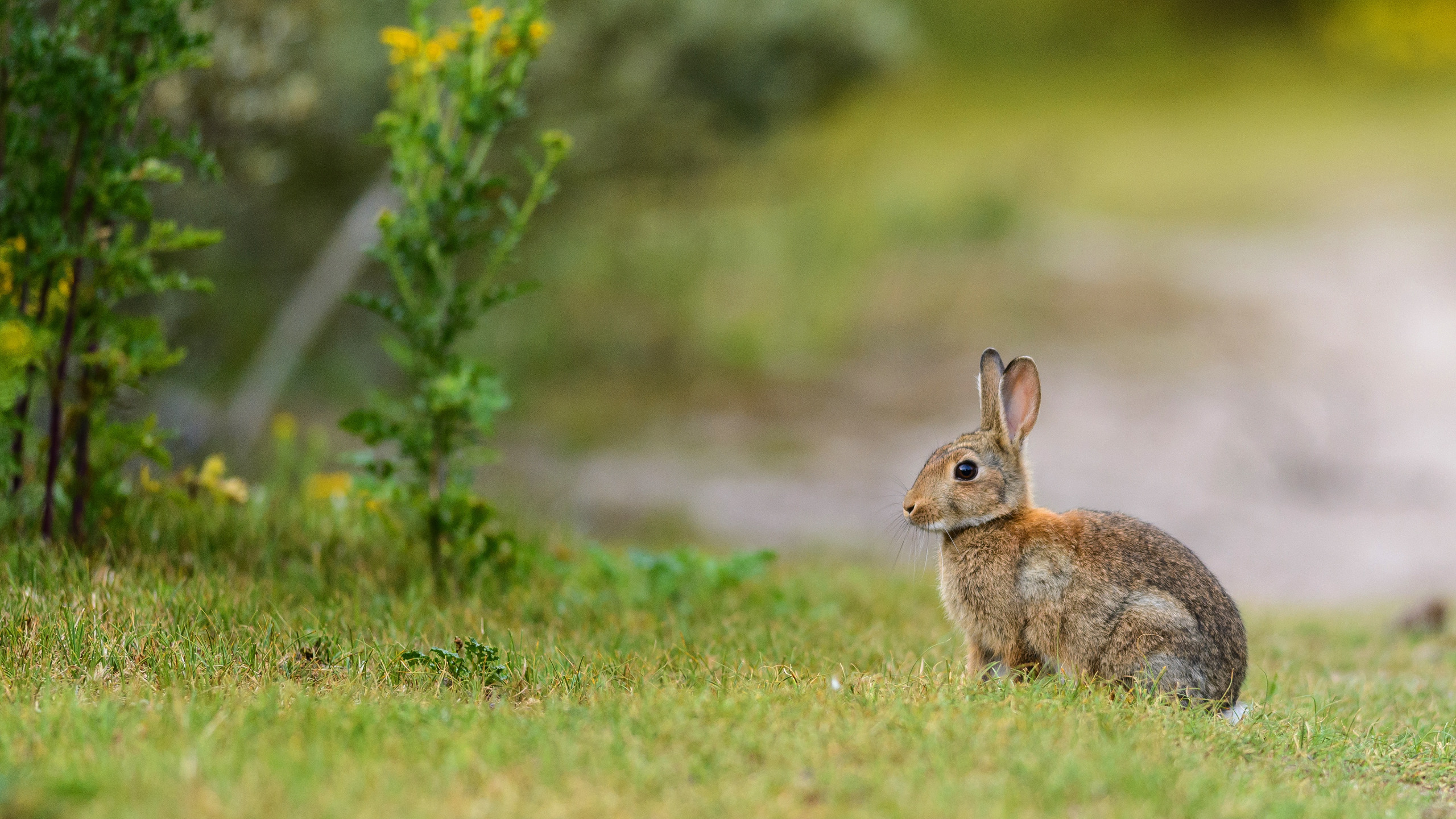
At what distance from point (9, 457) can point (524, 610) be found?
2.12m

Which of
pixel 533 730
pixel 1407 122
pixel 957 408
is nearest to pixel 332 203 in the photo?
pixel 957 408

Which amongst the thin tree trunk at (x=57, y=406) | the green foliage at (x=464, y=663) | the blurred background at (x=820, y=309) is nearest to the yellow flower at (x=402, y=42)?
the thin tree trunk at (x=57, y=406)

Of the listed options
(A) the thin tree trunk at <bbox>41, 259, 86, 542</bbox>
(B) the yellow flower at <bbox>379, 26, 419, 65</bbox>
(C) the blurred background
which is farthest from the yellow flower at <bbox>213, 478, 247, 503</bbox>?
(B) the yellow flower at <bbox>379, 26, 419, 65</bbox>

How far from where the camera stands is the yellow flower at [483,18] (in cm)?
532

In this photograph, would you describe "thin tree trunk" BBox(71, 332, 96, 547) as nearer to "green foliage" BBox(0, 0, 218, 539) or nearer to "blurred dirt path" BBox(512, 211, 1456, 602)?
"green foliage" BBox(0, 0, 218, 539)

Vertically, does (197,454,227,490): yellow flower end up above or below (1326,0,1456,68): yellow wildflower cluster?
below

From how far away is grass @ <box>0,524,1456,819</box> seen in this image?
9.67 ft

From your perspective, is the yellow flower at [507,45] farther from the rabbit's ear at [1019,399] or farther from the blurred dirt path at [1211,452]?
the blurred dirt path at [1211,452]

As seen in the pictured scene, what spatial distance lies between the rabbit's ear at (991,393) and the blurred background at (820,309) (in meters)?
0.52

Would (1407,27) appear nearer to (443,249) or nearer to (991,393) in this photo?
(991,393)

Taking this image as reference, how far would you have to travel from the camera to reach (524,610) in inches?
215

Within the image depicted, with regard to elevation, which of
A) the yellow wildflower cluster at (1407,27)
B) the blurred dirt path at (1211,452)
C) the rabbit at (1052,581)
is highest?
the yellow wildflower cluster at (1407,27)

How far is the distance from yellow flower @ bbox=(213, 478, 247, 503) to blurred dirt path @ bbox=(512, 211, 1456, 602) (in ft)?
16.7

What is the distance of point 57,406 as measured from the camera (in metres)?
5.15
